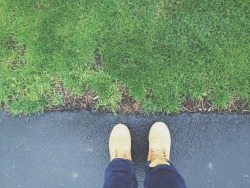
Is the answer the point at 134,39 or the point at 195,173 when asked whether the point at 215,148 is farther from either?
the point at 134,39

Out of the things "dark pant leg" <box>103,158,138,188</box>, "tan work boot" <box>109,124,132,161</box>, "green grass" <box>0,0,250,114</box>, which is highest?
"green grass" <box>0,0,250,114</box>

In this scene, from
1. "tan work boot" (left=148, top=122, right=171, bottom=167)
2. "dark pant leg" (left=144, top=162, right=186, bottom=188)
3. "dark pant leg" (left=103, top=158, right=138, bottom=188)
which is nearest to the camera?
"dark pant leg" (left=144, top=162, right=186, bottom=188)

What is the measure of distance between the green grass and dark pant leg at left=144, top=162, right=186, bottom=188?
592mm

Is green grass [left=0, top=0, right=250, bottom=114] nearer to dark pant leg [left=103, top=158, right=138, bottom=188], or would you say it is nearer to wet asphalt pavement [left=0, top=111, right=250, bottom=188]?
wet asphalt pavement [left=0, top=111, right=250, bottom=188]

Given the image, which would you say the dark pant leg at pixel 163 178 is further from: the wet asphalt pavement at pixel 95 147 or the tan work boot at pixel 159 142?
the wet asphalt pavement at pixel 95 147

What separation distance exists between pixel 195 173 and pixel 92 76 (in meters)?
Answer: 1.32

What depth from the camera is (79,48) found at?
3.49m

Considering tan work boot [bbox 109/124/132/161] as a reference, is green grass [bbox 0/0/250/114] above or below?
above

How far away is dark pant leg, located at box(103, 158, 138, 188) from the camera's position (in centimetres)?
307

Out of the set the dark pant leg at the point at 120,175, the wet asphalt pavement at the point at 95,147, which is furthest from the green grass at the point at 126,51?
the dark pant leg at the point at 120,175

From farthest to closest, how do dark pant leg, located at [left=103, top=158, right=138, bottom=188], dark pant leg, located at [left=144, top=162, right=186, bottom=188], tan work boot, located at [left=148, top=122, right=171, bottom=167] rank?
tan work boot, located at [left=148, top=122, right=171, bottom=167] < dark pant leg, located at [left=103, top=158, right=138, bottom=188] < dark pant leg, located at [left=144, top=162, right=186, bottom=188]

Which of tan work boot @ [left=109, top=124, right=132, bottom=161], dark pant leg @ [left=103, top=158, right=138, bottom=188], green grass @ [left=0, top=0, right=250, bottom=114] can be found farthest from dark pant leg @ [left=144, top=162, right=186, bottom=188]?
green grass @ [left=0, top=0, right=250, bottom=114]

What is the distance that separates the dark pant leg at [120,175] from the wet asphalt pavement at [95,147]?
0.25 meters

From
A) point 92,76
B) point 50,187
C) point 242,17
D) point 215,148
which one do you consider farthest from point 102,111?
point 242,17
